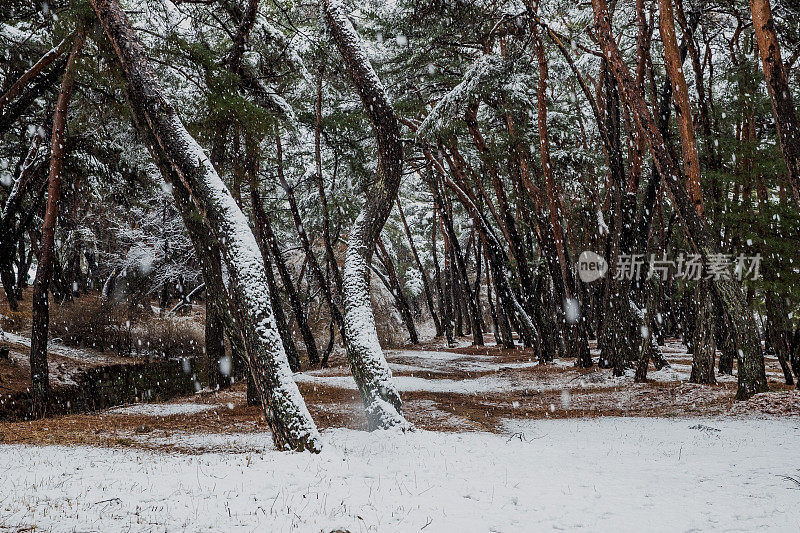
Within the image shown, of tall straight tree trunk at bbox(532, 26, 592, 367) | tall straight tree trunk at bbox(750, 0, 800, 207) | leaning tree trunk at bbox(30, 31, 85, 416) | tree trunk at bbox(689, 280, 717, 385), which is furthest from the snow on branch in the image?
leaning tree trunk at bbox(30, 31, 85, 416)

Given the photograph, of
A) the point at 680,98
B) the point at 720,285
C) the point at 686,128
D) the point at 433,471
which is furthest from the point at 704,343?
the point at 433,471

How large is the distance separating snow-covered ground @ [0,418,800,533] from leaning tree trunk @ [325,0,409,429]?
0.52 metres

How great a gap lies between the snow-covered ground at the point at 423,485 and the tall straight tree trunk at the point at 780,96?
3.32 meters

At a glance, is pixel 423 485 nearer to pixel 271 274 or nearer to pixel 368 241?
pixel 368 241

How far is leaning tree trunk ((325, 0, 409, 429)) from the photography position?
20.0ft

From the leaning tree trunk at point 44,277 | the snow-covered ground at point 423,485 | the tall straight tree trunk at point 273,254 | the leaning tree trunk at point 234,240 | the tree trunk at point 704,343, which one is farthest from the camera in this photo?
the tall straight tree trunk at point 273,254

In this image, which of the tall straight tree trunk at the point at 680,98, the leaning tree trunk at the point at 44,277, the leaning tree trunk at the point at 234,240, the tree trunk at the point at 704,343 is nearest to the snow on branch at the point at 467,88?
the tall straight tree trunk at the point at 680,98

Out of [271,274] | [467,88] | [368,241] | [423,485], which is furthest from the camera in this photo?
[271,274]

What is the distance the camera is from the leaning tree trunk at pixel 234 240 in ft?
17.2

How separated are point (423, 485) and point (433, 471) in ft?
1.30

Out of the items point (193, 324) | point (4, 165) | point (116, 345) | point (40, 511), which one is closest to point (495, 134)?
point (40, 511)

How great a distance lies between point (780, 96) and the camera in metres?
5.85

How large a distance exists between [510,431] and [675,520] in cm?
343

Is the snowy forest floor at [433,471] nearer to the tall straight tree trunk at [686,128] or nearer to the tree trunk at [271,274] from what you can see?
the tall straight tree trunk at [686,128]
